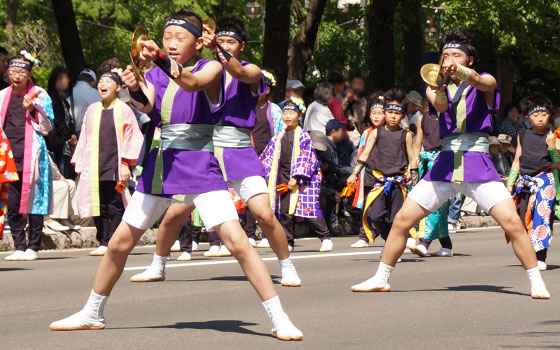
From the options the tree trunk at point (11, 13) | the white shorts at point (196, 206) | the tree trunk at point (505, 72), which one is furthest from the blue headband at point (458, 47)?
the tree trunk at point (11, 13)

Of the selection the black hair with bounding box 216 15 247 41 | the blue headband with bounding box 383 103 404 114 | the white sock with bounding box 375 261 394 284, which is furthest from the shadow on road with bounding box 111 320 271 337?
the blue headband with bounding box 383 103 404 114

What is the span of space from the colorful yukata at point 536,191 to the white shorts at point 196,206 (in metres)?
5.19

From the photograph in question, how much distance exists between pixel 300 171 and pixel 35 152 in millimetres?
3242

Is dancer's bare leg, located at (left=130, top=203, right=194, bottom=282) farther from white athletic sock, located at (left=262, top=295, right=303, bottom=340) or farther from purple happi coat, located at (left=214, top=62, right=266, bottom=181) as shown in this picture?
white athletic sock, located at (left=262, top=295, right=303, bottom=340)

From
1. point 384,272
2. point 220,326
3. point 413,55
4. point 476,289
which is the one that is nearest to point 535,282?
point 476,289

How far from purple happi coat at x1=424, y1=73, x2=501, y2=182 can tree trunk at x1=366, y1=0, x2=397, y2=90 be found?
14705 mm

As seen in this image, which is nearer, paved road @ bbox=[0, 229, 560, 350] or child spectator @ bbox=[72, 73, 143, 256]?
paved road @ bbox=[0, 229, 560, 350]

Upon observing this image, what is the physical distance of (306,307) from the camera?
343 inches

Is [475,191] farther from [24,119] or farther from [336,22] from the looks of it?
[336,22]

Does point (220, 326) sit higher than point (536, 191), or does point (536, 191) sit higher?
point (536, 191)

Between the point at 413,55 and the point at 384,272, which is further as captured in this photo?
the point at 413,55

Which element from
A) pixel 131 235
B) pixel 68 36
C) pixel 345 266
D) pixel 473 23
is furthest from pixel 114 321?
pixel 473 23

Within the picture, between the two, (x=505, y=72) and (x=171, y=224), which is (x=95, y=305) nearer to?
(x=171, y=224)

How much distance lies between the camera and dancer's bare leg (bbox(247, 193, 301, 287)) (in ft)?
31.8
